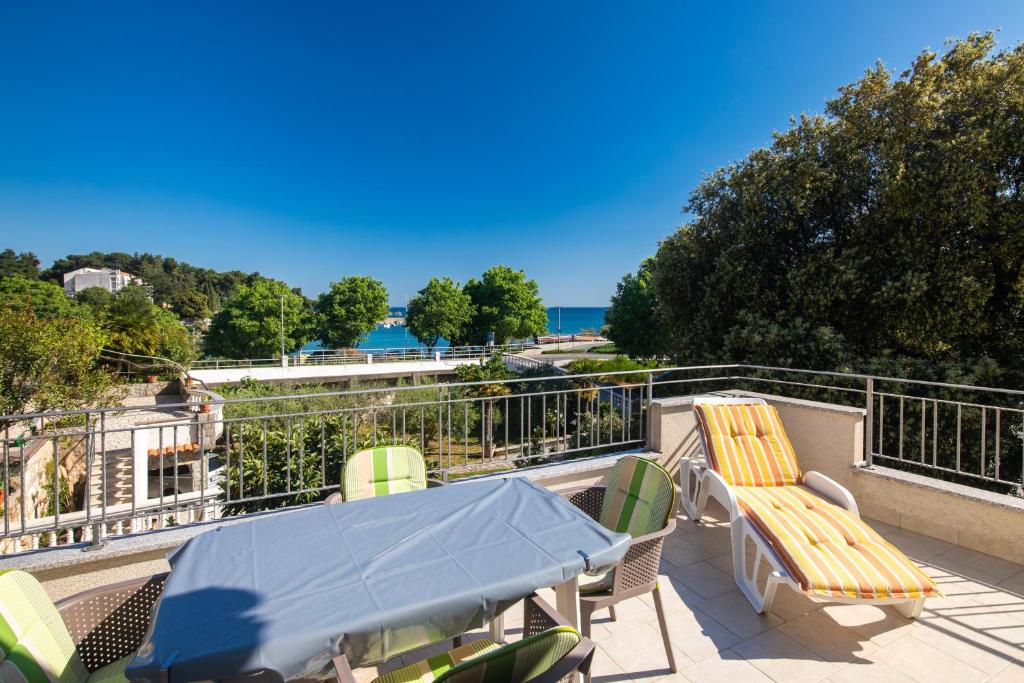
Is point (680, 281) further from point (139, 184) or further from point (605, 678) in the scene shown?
point (139, 184)

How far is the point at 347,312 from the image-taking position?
37469mm

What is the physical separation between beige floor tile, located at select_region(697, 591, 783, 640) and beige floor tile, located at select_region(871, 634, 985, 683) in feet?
1.67

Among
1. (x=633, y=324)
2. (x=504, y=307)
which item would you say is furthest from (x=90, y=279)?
(x=633, y=324)

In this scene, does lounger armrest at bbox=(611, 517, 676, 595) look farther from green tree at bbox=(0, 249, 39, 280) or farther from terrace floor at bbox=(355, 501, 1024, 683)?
green tree at bbox=(0, 249, 39, 280)

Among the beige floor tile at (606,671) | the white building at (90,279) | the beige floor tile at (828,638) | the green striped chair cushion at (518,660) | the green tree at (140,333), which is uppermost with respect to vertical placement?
the white building at (90,279)

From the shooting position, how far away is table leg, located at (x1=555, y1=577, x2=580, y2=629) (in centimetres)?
200

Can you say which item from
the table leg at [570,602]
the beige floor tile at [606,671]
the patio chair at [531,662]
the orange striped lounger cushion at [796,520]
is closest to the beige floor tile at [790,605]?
the orange striped lounger cushion at [796,520]

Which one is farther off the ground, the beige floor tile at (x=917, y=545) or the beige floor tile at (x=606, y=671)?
the beige floor tile at (x=917, y=545)

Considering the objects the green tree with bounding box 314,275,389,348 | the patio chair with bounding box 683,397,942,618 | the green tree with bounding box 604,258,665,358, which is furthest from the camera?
the green tree with bounding box 314,275,389,348

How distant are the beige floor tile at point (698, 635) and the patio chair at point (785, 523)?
1.08ft

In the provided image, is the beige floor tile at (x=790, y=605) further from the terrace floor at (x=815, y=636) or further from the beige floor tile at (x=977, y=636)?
the beige floor tile at (x=977, y=636)

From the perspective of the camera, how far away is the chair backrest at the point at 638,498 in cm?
238

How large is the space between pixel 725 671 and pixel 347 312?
38.2 meters

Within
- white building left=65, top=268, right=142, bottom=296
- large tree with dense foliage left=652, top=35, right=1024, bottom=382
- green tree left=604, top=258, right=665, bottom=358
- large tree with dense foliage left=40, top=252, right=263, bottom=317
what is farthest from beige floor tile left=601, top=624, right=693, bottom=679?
white building left=65, top=268, right=142, bottom=296
